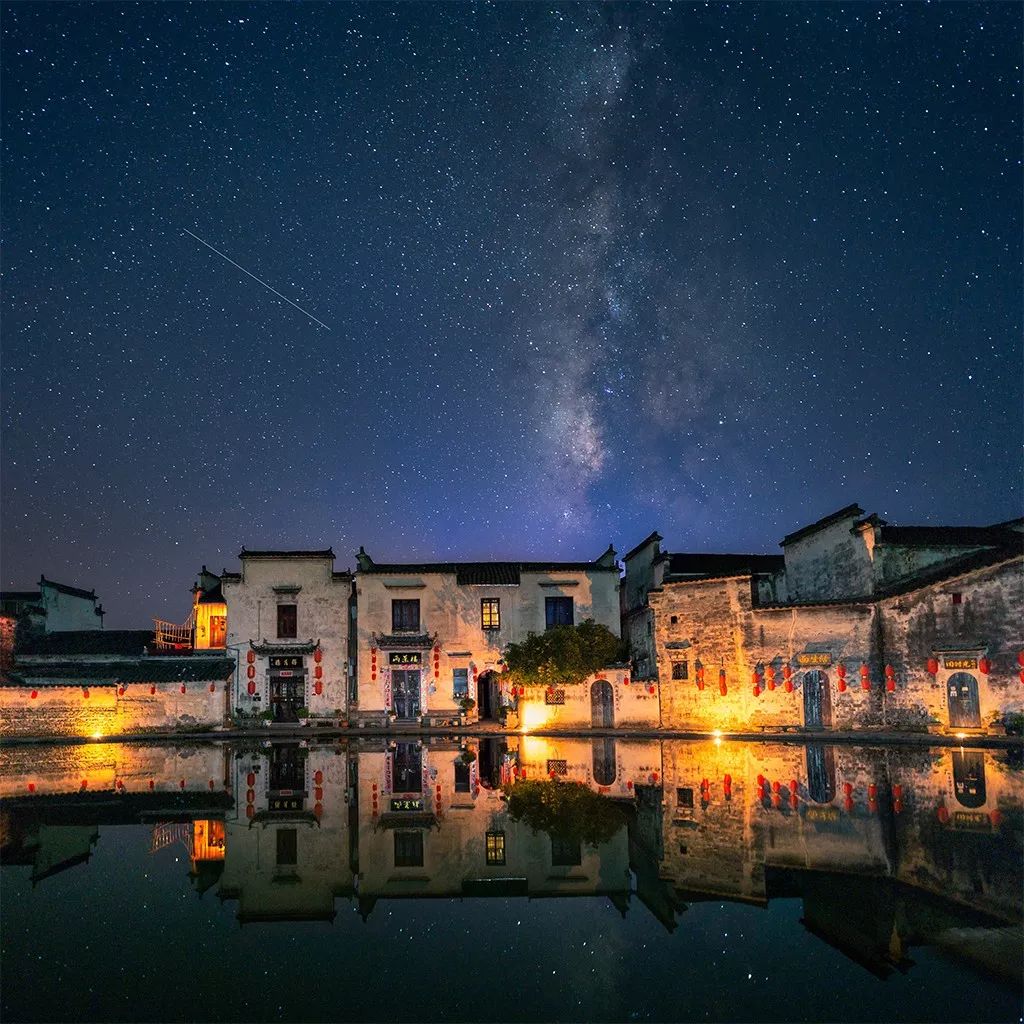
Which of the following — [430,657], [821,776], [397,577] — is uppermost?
[397,577]

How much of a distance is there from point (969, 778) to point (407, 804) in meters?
11.8

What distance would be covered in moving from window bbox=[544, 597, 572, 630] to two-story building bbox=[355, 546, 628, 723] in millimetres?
48

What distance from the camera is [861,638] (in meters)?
27.1

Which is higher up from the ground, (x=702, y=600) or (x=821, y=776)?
(x=702, y=600)

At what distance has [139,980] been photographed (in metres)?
6.55

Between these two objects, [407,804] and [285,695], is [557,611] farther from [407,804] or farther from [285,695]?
[407,804]

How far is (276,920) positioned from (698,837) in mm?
5958

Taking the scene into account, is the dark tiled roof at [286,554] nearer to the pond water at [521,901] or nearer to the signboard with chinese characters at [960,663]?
the pond water at [521,901]

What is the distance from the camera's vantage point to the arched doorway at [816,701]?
2730 centimetres

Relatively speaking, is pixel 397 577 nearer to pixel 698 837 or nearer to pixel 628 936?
pixel 698 837

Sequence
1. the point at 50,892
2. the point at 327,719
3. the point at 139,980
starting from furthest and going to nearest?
the point at 327,719 → the point at 50,892 → the point at 139,980

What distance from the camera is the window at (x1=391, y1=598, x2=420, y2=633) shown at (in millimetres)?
36156

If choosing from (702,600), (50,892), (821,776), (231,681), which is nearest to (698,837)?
(821,776)

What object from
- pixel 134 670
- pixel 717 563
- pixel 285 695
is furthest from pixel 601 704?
pixel 134 670
